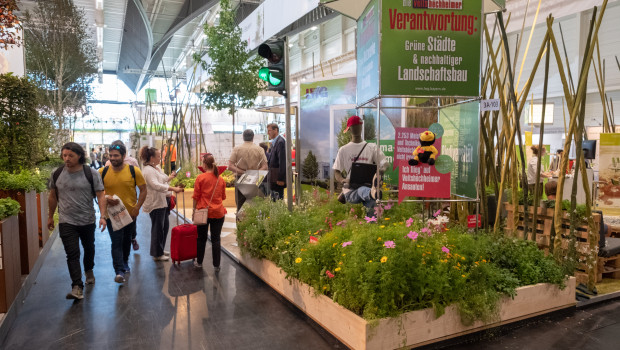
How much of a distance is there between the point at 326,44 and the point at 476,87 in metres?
19.8

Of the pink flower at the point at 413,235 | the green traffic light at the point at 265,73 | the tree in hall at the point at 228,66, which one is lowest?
the pink flower at the point at 413,235

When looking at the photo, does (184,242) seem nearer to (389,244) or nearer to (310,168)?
(310,168)

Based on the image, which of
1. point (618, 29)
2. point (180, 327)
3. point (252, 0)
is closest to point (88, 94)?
point (252, 0)

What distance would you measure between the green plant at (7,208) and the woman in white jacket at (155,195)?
1.73m

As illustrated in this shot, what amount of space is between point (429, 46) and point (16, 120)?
17.1 feet

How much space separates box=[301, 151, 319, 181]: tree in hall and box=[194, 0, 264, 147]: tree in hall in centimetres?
331

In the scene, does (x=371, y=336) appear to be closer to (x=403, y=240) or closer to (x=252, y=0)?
(x=403, y=240)

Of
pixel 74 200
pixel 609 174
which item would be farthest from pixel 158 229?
pixel 609 174

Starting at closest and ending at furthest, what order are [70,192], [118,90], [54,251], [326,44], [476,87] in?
[476,87], [70,192], [54,251], [326,44], [118,90]

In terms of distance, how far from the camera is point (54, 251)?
6684 mm

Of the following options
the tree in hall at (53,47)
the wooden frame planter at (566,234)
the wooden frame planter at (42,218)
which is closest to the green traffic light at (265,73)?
the wooden frame planter at (566,234)

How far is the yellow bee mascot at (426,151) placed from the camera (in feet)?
12.2

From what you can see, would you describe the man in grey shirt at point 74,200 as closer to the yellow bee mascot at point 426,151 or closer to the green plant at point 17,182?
the green plant at point 17,182

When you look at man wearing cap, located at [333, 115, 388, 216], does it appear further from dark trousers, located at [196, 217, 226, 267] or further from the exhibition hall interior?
dark trousers, located at [196, 217, 226, 267]
